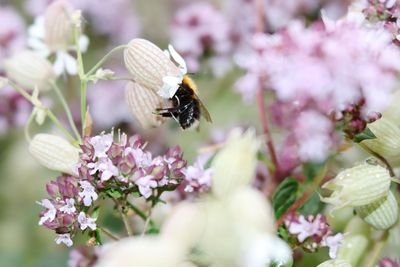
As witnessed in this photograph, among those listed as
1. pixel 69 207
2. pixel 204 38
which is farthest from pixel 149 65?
pixel 204 38

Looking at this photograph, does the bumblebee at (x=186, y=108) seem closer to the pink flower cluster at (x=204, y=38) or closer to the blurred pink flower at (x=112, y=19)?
the pink flower cluster at (x=204, y=38)

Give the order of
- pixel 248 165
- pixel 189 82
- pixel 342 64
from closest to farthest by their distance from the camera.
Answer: pixel 248 165, pixel 342 64, pixel 189 82

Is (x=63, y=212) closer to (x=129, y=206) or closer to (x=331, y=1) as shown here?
(x=129, y=206)

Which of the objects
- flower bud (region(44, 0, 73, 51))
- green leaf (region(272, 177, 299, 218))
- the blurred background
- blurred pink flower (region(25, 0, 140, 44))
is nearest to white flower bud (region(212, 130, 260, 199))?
green leaf (region(272, 177, 299, 218))

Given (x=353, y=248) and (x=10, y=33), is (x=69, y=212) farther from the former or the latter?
(x=10, y=33)

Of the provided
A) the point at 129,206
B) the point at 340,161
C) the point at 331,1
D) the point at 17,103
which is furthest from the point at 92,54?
the point at 129,206

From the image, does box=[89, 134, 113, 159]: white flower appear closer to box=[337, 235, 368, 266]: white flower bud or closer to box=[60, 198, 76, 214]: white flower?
box=[60, 198, 76, 214]: white flower
